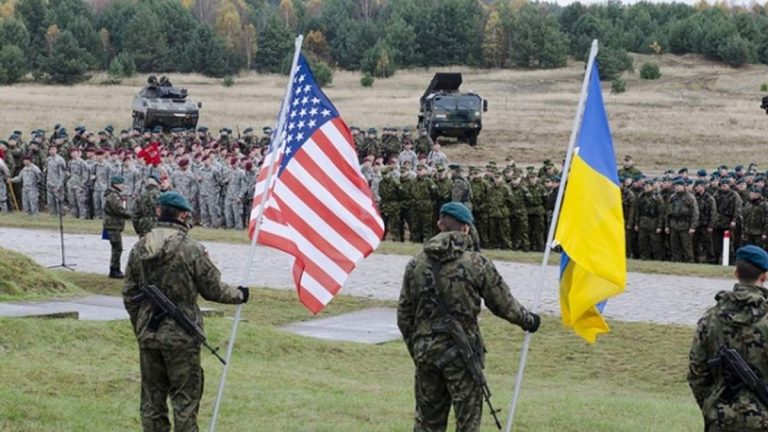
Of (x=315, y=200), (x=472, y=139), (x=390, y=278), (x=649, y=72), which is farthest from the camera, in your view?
(x=649, y=72)

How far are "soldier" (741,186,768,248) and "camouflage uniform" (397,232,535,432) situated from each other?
1609cm

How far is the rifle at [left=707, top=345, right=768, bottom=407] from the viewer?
7.46 m

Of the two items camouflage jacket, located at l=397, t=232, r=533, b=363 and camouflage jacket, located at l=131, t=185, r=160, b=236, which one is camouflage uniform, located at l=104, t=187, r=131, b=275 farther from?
camouflage jacket, located at l=397, t=232, r=533, b=363

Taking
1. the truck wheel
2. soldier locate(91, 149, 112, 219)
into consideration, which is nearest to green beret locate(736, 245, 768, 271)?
soldier locate(91, 149, 112, 219)

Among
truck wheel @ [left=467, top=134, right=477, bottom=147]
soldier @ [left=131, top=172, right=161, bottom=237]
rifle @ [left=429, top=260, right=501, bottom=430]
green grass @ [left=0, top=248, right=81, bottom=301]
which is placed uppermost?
rifle @ [left=429, top=260, right=501, bottom=430]

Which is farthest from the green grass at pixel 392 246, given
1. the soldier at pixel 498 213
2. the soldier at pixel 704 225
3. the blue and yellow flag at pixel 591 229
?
the blue and yellow flag at pixel 591 229

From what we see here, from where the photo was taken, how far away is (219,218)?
102 ft

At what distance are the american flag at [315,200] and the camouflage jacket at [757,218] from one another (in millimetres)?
14918

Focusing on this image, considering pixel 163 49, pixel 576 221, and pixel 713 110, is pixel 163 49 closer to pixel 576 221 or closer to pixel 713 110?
pixel 713 110

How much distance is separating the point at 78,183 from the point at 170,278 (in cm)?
2374

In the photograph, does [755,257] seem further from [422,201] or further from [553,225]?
[422,201]

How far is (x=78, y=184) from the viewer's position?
32.0 m

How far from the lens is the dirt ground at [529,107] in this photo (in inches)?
1997

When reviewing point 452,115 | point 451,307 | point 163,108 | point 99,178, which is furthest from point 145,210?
point 163,108
